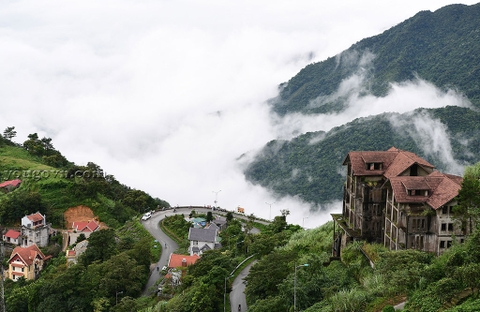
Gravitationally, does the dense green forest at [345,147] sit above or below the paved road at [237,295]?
above

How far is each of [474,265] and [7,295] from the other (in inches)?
2173

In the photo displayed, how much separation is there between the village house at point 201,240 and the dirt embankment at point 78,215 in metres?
21.8

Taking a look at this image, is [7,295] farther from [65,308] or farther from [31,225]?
[31,225]

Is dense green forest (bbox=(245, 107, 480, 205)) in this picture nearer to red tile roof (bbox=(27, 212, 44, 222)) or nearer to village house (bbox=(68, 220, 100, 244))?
village house (bbox=(68, 220, 100, 244))

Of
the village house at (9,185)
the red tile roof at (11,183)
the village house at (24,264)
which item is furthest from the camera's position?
the red tile roof at (11,183)

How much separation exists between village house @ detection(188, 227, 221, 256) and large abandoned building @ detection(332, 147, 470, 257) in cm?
2650

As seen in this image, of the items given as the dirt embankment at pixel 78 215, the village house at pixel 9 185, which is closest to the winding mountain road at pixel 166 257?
the dirt embankment at pixel 78 215

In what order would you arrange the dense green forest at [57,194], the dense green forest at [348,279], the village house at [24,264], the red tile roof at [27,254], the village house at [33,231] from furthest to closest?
the dense green forest at [57,194], the village house at [33,231], the red tile roof at [27,254], the village house at [24,264], the dense green forest at [348,279]

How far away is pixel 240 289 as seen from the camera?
4906 cm

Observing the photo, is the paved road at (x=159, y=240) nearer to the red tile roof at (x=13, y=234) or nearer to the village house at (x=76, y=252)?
the village house at (x=76, y=252)

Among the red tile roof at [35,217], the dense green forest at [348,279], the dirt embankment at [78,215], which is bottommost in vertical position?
the dense green forest at [348,279]

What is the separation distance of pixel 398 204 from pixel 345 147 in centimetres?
8504

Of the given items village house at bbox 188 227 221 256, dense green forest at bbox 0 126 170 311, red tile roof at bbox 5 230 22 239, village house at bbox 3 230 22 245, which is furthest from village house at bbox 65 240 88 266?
village house at bbox 188 227 221 256

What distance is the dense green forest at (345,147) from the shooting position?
107625 mm
